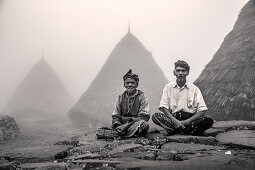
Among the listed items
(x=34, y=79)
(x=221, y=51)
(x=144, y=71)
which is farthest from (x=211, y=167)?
(x=34, y=79)

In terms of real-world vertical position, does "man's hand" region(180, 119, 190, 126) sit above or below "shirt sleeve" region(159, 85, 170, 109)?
below

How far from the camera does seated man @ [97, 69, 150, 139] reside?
4.09 meters

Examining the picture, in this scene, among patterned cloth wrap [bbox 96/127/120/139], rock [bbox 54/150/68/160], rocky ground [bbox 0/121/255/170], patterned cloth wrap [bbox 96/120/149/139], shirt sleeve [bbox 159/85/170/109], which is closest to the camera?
rocky ground [bbox 0/121/255/170]

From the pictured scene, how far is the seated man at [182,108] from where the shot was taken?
3906 mm

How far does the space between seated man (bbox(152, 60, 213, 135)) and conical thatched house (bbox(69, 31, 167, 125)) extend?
11523 mm

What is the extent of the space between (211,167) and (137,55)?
58.6ft

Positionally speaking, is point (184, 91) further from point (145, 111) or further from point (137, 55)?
point (137, 55)

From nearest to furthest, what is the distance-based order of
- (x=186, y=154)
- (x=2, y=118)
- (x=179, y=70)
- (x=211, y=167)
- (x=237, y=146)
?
(x=211, y=167)
(x=186, y=154)
(x=237, y=146)
(x=179, y=70)
(x=2, y=118)

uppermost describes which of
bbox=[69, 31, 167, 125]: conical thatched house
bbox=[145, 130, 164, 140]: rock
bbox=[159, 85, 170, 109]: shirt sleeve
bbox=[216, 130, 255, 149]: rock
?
bbox=[69, 31, 167, 125]: conical thatched house

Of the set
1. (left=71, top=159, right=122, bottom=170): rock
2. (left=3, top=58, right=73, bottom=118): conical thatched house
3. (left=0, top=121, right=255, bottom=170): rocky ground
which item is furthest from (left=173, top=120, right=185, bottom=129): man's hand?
(left=3, top=58, right=73, bottom=118): conical thatched house

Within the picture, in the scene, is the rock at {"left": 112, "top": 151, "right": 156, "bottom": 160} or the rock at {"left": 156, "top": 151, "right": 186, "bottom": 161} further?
the rock at {"left": 112, "top": 151, "right": 156, "bottom": 160}

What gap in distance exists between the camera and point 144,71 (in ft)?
62.1

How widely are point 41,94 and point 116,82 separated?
39.3ft

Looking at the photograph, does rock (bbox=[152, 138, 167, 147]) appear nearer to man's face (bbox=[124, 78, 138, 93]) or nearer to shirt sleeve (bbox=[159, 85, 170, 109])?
shirt sleeve (bbox=[159, 85, 170, 109])
